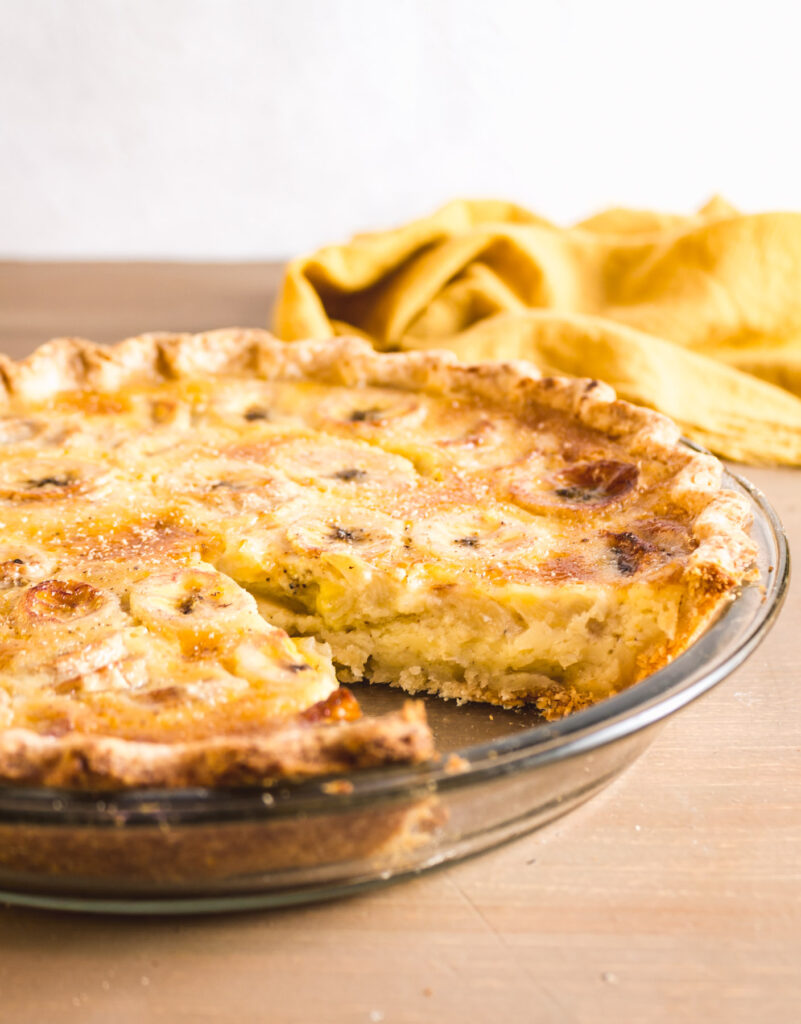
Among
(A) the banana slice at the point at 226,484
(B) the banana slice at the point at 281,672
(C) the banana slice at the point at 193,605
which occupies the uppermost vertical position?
(B) the banana slice at the point at 281,672

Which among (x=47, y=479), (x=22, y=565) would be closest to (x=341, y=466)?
(x=47, y=479)

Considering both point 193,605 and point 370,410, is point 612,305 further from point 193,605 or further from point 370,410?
point 193,605

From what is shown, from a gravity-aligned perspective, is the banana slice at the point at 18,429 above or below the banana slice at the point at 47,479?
below

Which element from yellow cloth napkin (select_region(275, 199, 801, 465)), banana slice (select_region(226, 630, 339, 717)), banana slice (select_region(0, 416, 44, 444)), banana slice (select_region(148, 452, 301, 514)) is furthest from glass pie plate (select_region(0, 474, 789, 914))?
yellow cloth napkin (select_region(275, 199, 801, 465))

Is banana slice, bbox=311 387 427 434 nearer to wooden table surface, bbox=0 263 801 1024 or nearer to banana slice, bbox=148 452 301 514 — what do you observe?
banana slice, bbox=148 452 301 514

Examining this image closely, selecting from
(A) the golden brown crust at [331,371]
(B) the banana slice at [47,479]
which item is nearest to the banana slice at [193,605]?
(B) the banana slice at [47,479]

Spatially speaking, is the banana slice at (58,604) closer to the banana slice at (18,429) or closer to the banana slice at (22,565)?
the banana slice at (22,565)
